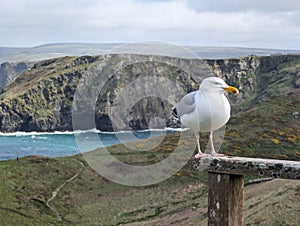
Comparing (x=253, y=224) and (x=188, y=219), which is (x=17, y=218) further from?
(x=253, y=224)

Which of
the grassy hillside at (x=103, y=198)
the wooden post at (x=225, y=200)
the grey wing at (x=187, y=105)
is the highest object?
the grey wing at (x=187, y=105)

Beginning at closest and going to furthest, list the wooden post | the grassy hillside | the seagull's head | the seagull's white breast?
the wooden post < the seagull's white breast < the seagull's head < the grassy hillside

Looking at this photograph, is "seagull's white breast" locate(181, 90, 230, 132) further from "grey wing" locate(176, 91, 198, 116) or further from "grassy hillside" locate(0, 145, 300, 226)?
"grassy hillside" locate(0, 145, 300, 226)

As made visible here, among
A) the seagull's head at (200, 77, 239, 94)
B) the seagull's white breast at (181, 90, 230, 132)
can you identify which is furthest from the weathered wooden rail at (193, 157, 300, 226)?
the seagull's head at (200, 77, 239, 94)

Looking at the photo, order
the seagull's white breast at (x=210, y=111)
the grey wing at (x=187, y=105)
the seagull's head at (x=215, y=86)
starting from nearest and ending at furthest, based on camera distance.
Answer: the seagull's white breast at (x=210, y=111)
the seagull's head at (x=215, y=86)
the grey wing at (x=187, y=105)

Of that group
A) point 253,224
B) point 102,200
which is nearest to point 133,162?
point 102,200

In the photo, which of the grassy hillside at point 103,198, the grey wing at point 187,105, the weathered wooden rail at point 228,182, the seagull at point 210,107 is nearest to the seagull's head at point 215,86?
the seagull at point 210,107

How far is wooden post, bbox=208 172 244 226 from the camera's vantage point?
703cm

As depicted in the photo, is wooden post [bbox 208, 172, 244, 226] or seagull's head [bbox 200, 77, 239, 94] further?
seagull's head [bbox 200, 77, 239, 94]

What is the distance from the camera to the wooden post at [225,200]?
7.03 metres

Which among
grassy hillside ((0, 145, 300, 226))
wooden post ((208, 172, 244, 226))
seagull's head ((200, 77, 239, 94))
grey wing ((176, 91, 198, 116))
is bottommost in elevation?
grassy hillside ((0, 145, 300, 226))

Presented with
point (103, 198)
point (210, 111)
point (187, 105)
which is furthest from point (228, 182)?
point (103, 198)

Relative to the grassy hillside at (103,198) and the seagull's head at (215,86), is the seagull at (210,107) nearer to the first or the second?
the seagull's head at (215,86)

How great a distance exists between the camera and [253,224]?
26422 millimetres
